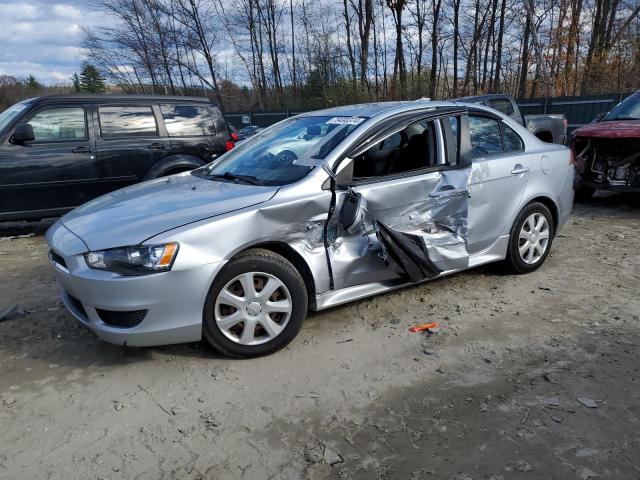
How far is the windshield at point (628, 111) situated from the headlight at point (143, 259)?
7718 mm

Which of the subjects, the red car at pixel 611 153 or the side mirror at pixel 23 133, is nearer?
the side mirror at pixel 23 133

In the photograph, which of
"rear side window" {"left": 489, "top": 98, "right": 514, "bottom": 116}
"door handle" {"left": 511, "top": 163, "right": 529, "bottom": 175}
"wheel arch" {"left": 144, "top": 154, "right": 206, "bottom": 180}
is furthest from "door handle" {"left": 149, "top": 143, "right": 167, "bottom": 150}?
"rear side window" {"left": 489, "top": 98, "right": 514, "bottom": 116}

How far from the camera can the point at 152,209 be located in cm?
339

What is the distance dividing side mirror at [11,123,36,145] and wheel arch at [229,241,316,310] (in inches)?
180

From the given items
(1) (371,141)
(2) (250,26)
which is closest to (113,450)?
(1) (371,141)

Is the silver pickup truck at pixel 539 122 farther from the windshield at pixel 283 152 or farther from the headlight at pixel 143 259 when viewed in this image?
the headlight at pixel 143 259

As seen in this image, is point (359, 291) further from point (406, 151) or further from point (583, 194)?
point (583, 194)

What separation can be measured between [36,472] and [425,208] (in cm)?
301

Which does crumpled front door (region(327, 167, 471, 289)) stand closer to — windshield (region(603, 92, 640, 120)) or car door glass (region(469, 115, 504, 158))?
car door glass (region(469, 115, 504, 158))

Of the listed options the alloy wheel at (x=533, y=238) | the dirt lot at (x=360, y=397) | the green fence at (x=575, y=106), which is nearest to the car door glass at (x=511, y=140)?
the alloy wheel at (x=533, y=238)

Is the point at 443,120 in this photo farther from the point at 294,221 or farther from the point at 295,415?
the point at 295,415

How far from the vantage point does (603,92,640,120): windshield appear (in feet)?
25.9

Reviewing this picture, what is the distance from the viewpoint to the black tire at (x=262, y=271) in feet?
10.4

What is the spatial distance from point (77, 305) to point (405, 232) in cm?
239
